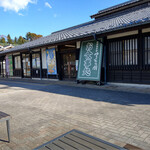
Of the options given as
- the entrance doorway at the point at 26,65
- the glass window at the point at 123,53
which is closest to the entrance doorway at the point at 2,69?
the entrance doorway at the point at 26,65

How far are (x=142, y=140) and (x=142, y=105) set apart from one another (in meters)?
2.22

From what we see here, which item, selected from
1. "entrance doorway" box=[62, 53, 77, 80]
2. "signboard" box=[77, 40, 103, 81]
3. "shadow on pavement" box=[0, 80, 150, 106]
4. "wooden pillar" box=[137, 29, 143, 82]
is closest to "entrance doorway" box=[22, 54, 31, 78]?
"entrance doorway" box=[62, 53, 77, 80]

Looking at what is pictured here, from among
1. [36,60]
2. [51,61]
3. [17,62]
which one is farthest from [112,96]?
[17,62]

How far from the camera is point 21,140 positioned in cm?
280

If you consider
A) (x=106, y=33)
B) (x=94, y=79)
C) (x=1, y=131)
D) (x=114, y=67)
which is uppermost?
(x=106, y=33)

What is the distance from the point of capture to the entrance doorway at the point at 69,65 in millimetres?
11320

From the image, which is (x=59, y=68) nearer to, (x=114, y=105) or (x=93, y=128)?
(x=114, y=105)

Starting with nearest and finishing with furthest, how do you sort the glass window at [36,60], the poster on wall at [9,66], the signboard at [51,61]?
the signboard at [51,61] → the glass window at [36,60] → the poster on wall at [9,66]

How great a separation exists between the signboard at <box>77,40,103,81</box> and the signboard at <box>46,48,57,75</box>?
321cm

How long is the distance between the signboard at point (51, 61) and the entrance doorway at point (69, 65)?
0.76 m

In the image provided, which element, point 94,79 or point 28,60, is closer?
point 94,79

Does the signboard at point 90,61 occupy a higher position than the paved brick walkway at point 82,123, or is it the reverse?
the signboard at point 90,61

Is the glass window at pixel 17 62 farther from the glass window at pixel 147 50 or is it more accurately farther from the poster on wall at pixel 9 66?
the glass window at pixel 147 50

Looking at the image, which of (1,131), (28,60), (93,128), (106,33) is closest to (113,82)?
(106,33)
